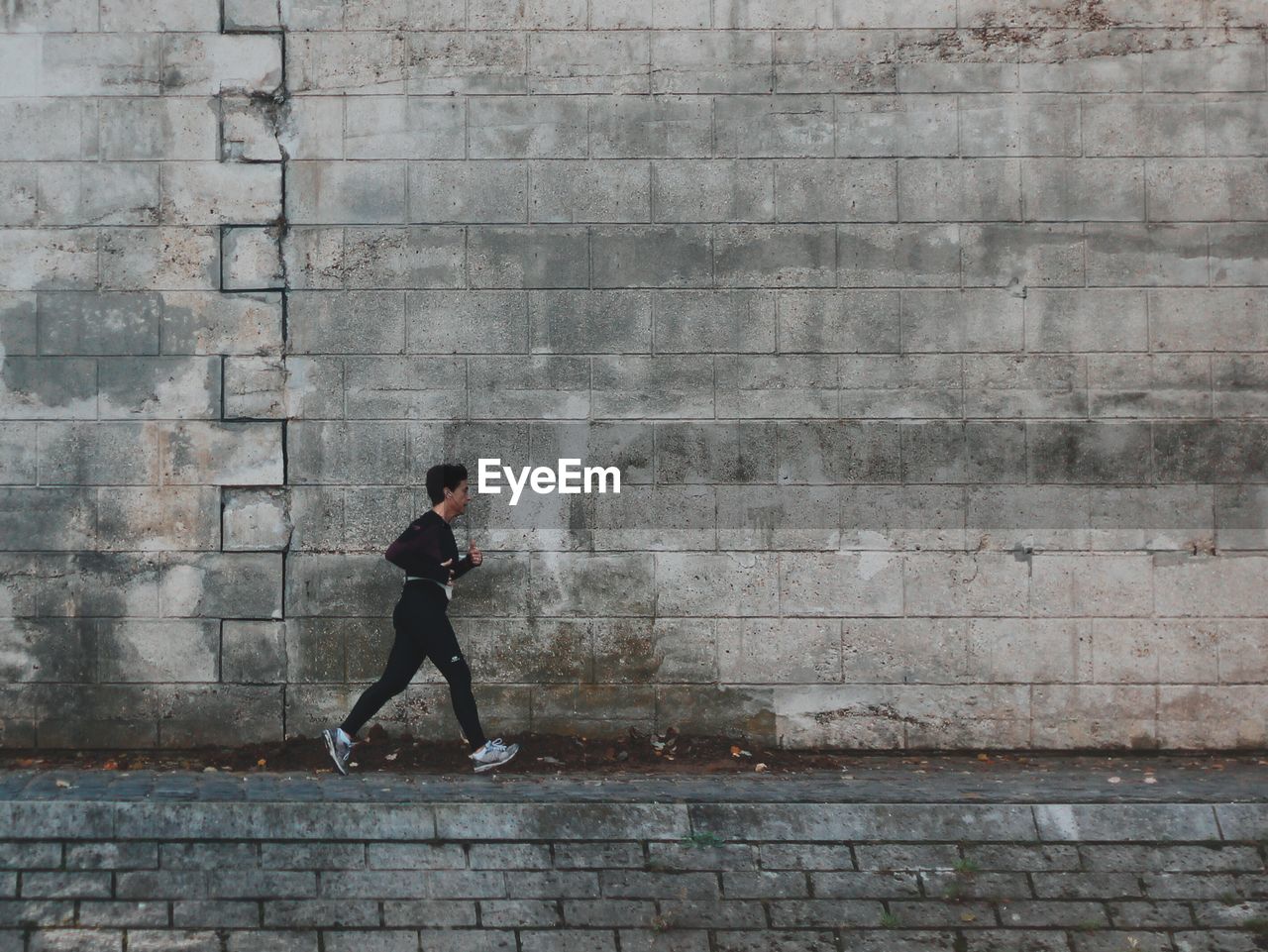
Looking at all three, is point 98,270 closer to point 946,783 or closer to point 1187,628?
point 946,783

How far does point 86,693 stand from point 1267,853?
667 centimetres

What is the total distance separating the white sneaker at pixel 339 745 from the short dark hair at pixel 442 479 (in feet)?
4.75

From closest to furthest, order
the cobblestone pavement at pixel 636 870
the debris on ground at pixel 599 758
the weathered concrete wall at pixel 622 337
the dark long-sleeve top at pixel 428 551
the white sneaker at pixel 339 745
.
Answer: the cobblestone pavement at pixel 636 870 → the dark long-sleeve top at pixel 428 551 → the white sneaker at pixel 339 745 → the debris on ground at pixel 599 758 → the weathered concrete wall at pixel 622 337

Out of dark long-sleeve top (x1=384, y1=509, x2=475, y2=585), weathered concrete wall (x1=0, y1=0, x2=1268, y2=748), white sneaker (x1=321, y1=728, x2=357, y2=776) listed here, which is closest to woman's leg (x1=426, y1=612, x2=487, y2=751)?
dark long-sleeve top (x1=384, y1=509, x2=475, y2=585)

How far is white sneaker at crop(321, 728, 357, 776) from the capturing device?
20.0 ft

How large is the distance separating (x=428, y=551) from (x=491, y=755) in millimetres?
1251

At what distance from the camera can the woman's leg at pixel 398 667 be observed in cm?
599

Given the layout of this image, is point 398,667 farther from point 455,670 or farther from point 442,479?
point 442,479

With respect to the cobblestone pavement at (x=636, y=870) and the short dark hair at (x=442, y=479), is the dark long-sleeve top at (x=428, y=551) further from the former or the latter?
the cobblestone pavement at (x=636, y=870)

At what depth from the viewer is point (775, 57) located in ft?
21.5

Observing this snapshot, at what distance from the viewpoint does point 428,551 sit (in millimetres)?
5949

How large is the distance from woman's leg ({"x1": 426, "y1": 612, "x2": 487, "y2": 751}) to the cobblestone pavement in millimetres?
401

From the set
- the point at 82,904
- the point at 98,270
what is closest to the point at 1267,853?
the point at 82,904

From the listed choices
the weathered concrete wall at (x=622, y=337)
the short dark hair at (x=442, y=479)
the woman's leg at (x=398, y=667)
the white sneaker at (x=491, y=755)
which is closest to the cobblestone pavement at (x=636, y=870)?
the white sneaker at (x=491, y=755)
